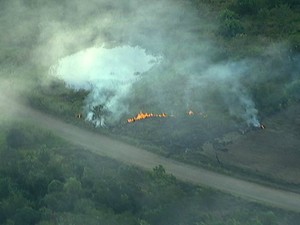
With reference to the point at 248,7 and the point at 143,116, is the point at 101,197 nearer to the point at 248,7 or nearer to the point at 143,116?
the point at 143,116

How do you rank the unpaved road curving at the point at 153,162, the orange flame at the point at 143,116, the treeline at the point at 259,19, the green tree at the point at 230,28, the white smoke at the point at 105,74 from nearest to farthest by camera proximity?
the unpaved road curving at the point at 153,162
the orange flame at the point at 143,116
the white smoke at the point at 105,74
the treeline at the point at 259,19
the green tree at the point at 230,28

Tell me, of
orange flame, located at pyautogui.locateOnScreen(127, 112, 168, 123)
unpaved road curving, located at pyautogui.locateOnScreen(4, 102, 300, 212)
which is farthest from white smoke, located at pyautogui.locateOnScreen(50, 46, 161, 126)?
unpaved road curving, located at pyautogui.locateOnScreen(4, 102, 300, 212)

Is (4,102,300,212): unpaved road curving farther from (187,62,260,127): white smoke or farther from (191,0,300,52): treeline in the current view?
(191,0,300,52): treeline

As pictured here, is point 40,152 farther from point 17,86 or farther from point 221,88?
point 221,88

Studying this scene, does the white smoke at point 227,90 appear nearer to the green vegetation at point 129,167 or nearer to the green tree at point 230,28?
the green vegetation at point 129,167

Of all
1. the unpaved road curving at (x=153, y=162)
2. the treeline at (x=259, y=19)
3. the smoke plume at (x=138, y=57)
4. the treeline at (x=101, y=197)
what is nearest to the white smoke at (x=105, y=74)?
the smoke plume at (x=138, y=57)

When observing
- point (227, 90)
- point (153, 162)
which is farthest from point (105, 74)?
point (153, 162)

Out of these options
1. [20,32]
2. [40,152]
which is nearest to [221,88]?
[40,152]
